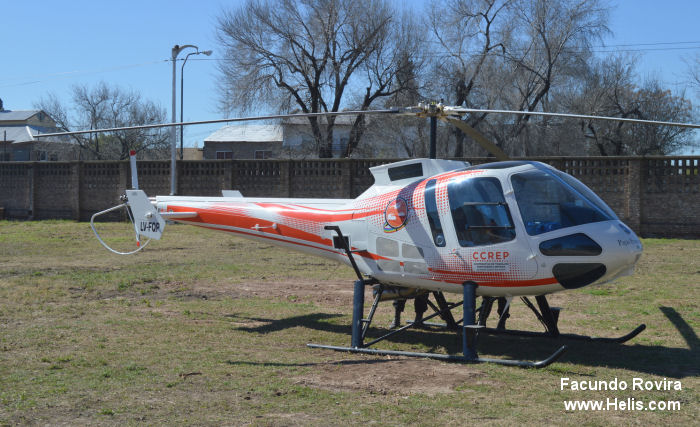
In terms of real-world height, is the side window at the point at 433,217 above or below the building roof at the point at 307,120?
below

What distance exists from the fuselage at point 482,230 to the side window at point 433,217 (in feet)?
0.04

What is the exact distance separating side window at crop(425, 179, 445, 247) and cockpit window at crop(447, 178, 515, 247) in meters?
0.24

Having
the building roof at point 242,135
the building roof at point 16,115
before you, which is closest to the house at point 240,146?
the building roof at point 242,135

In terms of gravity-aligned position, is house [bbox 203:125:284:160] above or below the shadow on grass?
above

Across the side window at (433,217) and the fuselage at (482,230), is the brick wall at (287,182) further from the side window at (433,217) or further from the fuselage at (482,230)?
the side window at (433,217)

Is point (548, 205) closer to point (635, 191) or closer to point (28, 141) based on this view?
point (635, 191)

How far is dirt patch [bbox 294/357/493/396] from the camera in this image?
21.2 ft

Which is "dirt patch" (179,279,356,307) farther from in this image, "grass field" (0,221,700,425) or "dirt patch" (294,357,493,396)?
"dirt patch" (294,357,493,396)

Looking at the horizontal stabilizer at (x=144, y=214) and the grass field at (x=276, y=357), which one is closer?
the grass field at (x=276, y=357)

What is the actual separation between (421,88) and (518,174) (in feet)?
90.2

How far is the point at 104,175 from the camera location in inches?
1194

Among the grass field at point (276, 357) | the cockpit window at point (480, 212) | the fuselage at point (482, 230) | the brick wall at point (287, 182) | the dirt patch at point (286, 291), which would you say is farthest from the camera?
the brick wall at point (287, 182)

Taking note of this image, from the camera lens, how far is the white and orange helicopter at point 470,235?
7.18 metres

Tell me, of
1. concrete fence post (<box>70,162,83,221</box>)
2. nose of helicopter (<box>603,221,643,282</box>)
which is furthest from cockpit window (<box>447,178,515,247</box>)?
concrete fence post (<box>70,162,83,221</box>)
